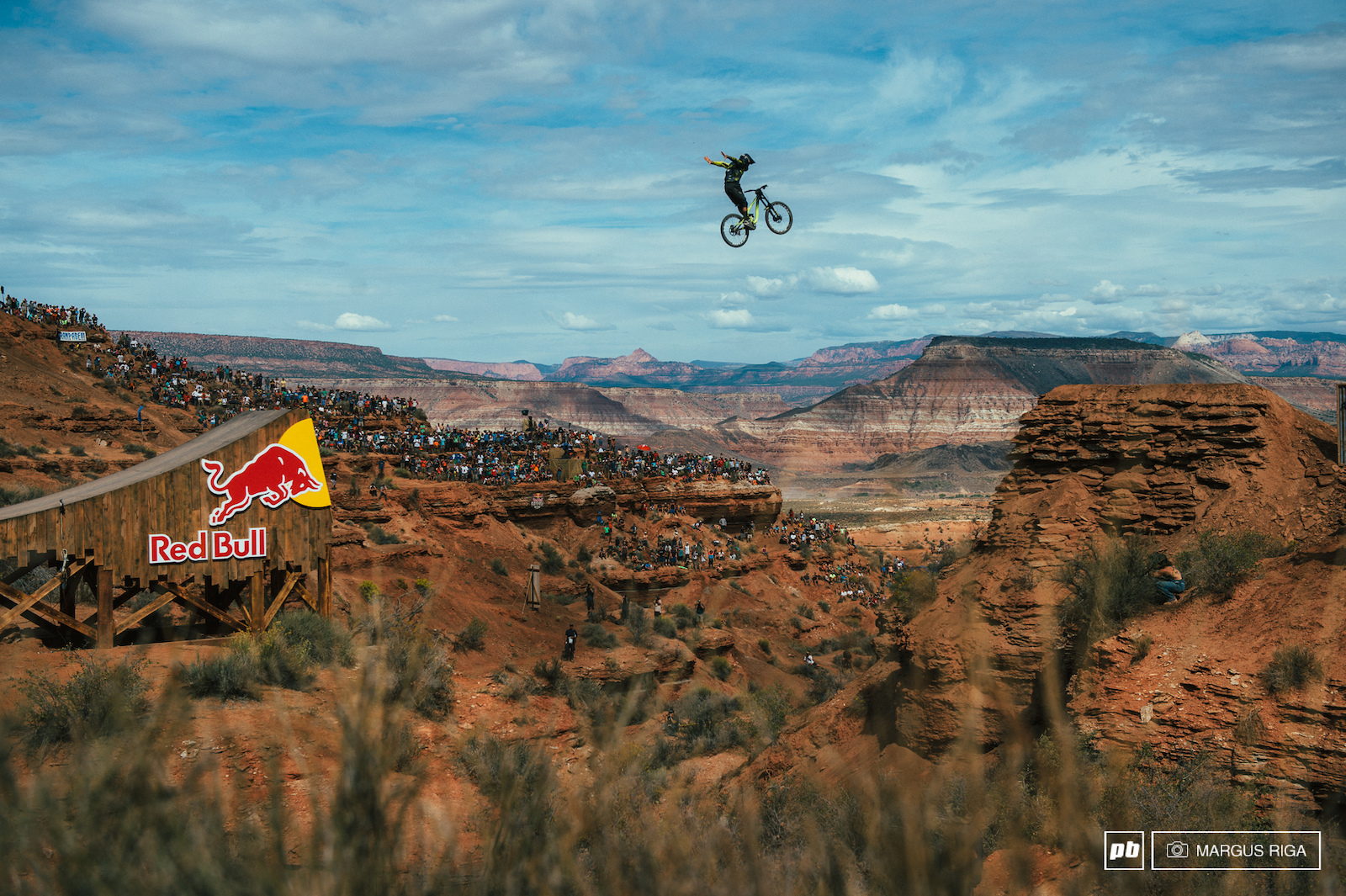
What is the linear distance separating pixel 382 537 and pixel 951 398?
161238 mm

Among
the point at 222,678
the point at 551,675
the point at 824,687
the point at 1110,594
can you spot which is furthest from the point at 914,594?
the point at 222,678

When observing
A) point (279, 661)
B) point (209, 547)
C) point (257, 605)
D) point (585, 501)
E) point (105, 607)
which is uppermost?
point (209, 547)

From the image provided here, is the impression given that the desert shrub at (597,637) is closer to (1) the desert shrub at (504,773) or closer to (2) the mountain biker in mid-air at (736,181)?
(2) the mountain biker in mid-air at (736,181)

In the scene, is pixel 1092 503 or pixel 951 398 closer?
pixel 1092 503

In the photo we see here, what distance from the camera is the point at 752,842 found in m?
2.43

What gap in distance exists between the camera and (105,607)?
12539 millimetres

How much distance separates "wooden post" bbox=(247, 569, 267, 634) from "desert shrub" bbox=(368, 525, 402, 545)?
44.3 feet

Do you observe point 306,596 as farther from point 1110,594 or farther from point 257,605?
point 1110,594

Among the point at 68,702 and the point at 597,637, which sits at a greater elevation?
the point at 68,702

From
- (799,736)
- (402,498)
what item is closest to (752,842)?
(799,736)

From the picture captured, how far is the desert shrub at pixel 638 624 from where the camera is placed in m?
28.5

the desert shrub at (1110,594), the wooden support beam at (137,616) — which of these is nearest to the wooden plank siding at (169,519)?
the wooden support beam at (137,616)

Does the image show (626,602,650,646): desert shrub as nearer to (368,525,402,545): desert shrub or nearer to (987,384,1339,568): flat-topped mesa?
(368,525,402,545): desert shrub

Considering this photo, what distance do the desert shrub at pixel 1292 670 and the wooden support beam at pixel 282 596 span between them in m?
14.9
